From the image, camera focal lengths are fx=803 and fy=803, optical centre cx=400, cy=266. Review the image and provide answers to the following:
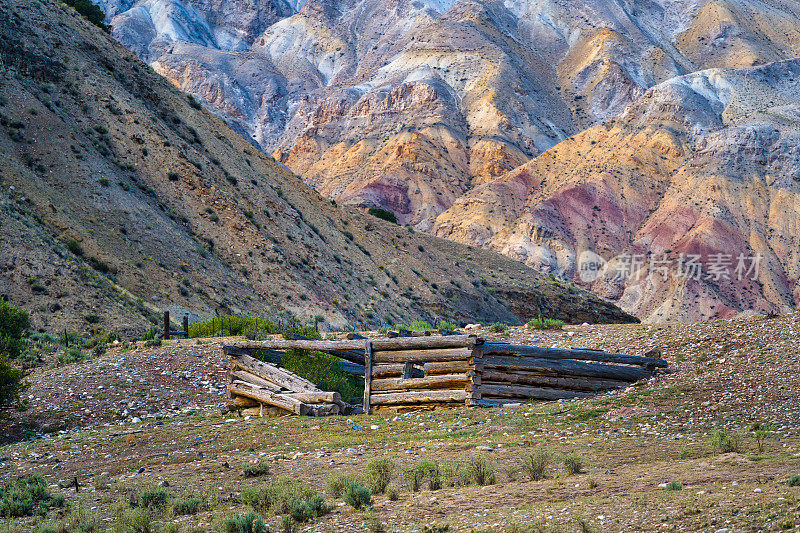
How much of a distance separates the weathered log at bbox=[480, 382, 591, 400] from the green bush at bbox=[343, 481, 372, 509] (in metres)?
6.35

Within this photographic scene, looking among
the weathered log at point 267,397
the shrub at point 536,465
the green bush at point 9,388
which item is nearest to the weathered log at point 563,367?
the weathered log at point 267,397

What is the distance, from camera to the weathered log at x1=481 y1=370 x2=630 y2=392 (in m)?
15.3

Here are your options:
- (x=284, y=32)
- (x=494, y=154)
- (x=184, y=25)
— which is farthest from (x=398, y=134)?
(x=184, y=25)

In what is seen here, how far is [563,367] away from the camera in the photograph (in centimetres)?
1525

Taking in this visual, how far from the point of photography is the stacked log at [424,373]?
587 inches

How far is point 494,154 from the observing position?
112 meters

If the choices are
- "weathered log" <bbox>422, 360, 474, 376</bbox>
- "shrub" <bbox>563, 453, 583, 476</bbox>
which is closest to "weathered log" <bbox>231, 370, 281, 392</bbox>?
"weathered log" <bbox>422, 360, 474, 376</bbox>

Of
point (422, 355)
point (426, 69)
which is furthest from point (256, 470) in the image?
point (426, 69)

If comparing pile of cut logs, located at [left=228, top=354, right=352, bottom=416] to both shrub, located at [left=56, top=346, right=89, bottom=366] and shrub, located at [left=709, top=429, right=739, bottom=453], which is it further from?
shrub, located at [left=709, top=429, right=739, bottom=453]

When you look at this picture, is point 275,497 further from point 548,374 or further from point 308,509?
point 548,374

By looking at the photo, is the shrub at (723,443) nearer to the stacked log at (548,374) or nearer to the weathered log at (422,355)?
the stacked log at (548,374)

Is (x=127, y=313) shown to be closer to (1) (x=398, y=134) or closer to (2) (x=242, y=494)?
(2) (x=242, y=494)

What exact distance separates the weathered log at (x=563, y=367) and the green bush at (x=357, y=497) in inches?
241

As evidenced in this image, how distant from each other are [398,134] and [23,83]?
77865 mm
